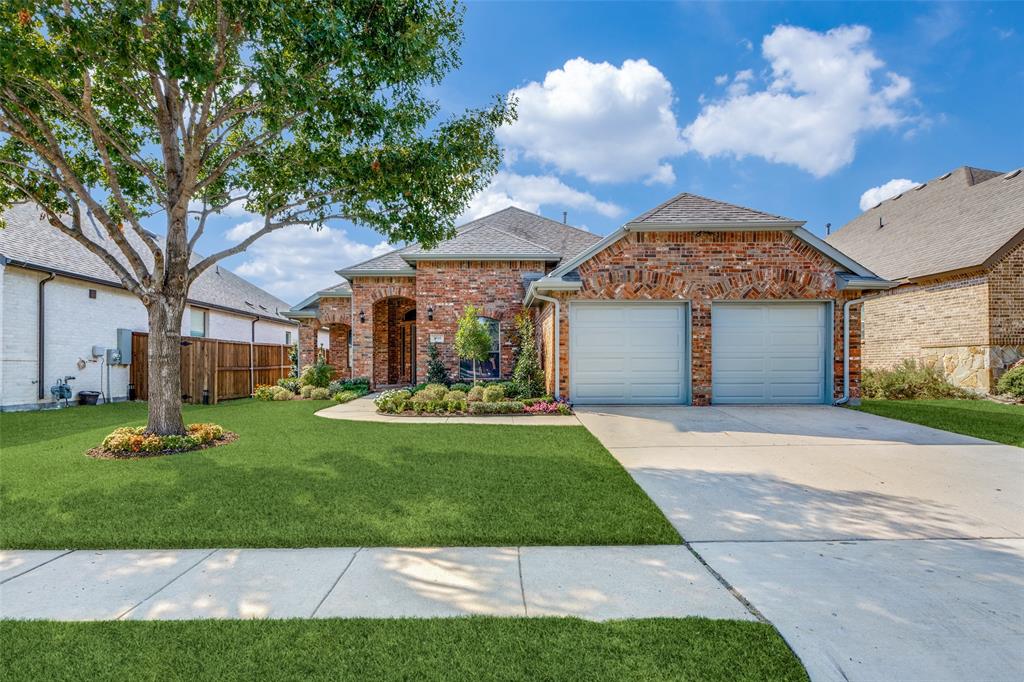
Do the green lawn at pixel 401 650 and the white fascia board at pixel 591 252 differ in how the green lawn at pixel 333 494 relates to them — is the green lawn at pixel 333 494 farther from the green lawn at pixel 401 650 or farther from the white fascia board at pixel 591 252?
the white fascia board at pixel 591 252

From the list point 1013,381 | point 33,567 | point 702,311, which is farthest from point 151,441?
point 1013,381

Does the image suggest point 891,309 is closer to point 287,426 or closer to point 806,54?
point 806,54

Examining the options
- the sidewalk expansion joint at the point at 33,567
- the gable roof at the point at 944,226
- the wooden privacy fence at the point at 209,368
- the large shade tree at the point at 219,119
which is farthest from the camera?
the wooden privacy fence at the point at 209,368

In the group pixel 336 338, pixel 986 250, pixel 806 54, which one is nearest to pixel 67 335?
pixel 336 338

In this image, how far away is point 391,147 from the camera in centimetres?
786

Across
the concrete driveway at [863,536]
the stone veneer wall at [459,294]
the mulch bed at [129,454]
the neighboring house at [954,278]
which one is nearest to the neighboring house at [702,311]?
the stone veneer wall at [459,294]

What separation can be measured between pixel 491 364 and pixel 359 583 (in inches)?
450

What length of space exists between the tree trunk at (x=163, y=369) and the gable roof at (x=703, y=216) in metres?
9.11

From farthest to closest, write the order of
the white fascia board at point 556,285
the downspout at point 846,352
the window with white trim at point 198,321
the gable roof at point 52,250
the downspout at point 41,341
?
the window with white trim at point 198,321, the downspout at point 41,341, the gable roof at point 52,250, the downspout at point 846,352, the white fascia board at point 556,285

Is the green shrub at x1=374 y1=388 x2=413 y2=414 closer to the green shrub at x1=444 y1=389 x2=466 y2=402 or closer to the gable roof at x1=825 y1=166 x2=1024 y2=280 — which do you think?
the green shrub at x1=444 y1=389 x2=466 y2=402

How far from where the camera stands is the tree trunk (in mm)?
7000

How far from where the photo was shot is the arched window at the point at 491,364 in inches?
557

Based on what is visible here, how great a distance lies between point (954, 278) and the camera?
43.5 ft

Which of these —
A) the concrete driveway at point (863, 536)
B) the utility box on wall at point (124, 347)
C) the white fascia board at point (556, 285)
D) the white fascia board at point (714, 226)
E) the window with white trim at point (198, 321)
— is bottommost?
the concrete driveway at point (863, 536)
